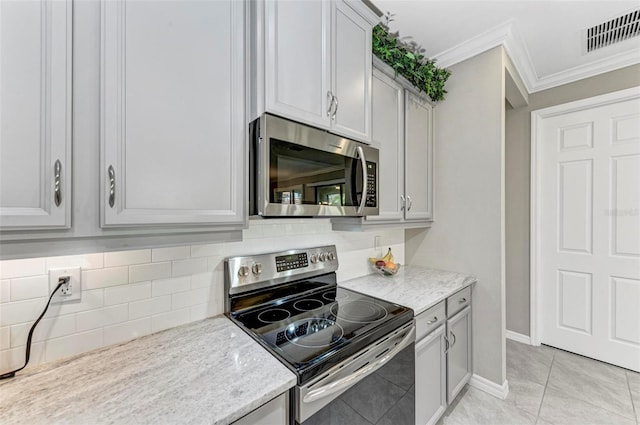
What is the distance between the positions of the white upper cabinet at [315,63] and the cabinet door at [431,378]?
4.24 ft

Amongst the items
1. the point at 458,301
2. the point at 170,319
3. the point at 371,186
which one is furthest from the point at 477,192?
the point at 170,319

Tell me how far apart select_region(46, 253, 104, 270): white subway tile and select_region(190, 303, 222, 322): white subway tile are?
0.43 m

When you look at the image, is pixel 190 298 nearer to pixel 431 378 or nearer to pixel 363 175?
pixel 363 175

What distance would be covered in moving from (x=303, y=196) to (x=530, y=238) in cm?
274

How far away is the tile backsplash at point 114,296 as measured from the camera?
87cm

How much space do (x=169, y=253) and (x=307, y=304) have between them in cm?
77

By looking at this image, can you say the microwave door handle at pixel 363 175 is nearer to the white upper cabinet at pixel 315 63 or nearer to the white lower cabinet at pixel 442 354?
the white upper cabinet at pixel 315 63

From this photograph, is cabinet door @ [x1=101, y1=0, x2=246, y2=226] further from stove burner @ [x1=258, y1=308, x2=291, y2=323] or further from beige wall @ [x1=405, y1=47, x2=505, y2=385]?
beige wall @ [x1=405, y1=47, x2=505, y2=385]

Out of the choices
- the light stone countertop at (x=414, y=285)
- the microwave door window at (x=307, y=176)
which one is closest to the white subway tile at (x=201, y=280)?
the microwave door window at (x=307, y=176)

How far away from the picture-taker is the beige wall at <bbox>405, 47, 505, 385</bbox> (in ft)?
6.34

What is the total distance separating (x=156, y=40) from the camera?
849 millimetres

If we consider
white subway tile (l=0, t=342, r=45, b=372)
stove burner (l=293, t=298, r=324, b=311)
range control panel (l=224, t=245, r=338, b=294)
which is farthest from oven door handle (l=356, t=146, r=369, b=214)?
white subway tile (l=0, t=342, r=45, b=372)

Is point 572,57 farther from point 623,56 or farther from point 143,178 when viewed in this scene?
point 143,178

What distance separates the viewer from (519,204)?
9.11 ft
